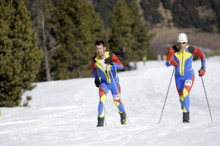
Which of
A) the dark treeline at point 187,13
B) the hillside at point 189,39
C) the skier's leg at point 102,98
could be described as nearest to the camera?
the skier's leg at point 102,98

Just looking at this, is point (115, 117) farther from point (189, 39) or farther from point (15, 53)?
point (189, 39)

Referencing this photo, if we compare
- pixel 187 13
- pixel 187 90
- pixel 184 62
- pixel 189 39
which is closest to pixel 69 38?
pixel 184 62

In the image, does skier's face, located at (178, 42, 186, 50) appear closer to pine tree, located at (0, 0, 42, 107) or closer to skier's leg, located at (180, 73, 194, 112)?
skier's leg, located at (180, 73, 194, 112)

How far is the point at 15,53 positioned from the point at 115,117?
8.36 meters

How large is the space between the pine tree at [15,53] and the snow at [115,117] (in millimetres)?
1691

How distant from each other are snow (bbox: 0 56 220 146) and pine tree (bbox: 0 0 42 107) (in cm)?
169

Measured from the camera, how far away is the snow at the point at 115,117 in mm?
5750

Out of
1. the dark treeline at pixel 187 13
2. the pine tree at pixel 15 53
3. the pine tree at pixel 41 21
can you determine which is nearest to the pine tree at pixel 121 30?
the pine tree at pixel 41 21

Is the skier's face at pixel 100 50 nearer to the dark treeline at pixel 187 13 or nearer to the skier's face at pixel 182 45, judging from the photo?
the skier's face at pixel 182 45

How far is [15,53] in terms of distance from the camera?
1730 cm

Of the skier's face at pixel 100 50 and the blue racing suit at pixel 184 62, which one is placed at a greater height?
the skier's face at pixel 100 50

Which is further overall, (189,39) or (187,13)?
(187,13)

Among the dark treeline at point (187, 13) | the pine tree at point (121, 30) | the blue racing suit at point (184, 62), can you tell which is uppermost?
the dark treeline at point (187, 13)

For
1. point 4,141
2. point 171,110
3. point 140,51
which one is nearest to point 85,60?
point 140,51
